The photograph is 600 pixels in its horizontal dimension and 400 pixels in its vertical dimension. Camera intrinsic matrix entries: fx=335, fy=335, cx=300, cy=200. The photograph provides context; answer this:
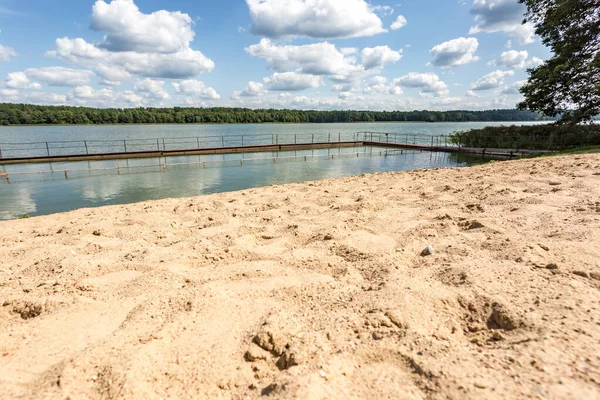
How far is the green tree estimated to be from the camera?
51.7 feet

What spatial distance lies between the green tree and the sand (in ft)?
51.5

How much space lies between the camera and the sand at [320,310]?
1759 millimetres

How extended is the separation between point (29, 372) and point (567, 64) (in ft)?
69.9

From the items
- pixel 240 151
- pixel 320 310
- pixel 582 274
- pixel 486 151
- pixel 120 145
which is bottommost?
pixel 240 151

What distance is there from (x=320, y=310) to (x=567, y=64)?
19703 millimetres

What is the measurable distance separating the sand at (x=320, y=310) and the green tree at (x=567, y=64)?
1569 centimetres

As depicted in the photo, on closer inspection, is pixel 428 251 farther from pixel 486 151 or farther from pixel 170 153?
pixel 170 153

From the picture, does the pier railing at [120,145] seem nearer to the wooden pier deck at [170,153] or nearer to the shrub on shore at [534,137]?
the wooden pier deck at [170,153]

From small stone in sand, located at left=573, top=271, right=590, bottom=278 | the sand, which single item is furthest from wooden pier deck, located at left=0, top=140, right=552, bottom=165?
small stone in sand, located at left=573, top=271, right=590, bottom=278

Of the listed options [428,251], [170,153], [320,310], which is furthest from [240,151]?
[320,310]

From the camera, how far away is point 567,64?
15.9 meters

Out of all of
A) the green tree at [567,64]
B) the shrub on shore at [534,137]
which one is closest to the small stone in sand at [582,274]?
the green tree at [567,64]

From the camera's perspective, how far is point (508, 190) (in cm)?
582

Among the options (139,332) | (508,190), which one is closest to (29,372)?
(139,332)
